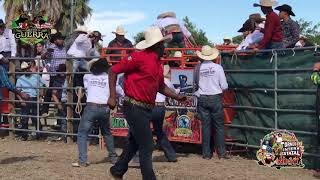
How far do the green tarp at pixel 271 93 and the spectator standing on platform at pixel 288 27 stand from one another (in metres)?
0.42

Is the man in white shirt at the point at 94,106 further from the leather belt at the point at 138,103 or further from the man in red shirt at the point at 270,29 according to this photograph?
the man in red shirt at the point at 270,29

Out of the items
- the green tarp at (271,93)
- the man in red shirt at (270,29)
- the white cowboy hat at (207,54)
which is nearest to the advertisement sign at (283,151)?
the green tarp at (271,93)

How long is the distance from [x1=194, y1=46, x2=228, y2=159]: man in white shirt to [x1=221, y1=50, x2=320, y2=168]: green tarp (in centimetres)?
43

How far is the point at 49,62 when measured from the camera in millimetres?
14070

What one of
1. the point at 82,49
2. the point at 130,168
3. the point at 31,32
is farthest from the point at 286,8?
the point at 31,32

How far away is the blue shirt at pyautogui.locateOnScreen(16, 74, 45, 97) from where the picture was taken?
1391 centimetres

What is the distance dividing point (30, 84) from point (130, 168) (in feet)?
16.2

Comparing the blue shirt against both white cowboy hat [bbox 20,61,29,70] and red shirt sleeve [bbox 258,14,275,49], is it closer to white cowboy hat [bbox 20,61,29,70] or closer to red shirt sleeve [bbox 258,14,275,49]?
white cowboy hat [bbox 20,61,29,70]

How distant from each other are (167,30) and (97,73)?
2.60 m

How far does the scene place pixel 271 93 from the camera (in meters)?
10.6

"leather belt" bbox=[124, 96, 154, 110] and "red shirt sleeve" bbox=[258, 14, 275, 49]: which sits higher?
"red shirt sleeve" bbox=[258, 14, 275, 49]

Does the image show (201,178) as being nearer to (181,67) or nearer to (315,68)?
(315,68)

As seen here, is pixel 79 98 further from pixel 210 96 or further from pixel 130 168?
pixel 130 168

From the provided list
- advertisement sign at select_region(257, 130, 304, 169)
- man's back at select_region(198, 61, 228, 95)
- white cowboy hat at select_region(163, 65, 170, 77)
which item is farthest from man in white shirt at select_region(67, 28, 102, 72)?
advertisement sign at select_region(257, 130, 304, 169)
